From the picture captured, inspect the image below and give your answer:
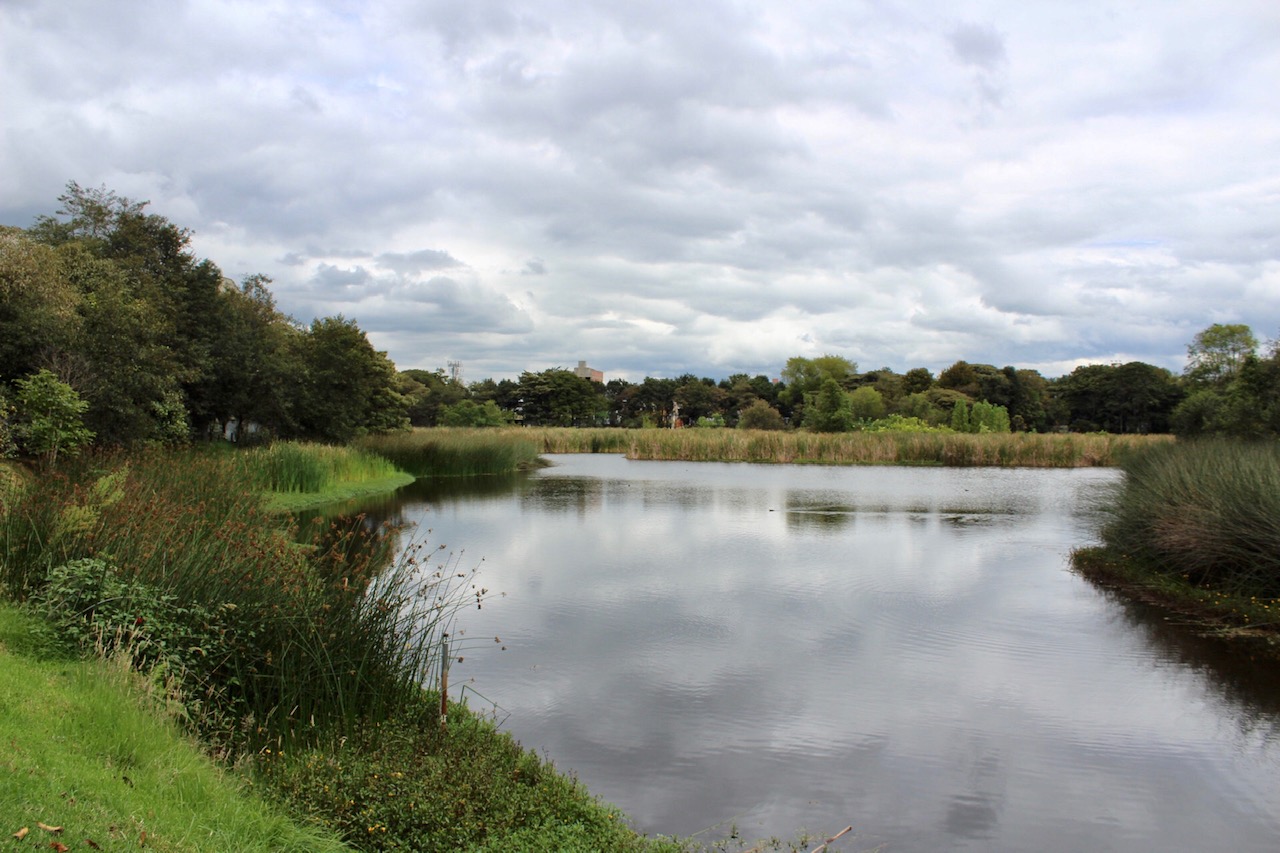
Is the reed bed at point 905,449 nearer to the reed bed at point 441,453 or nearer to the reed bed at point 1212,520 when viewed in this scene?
the reed bed at point 441,453

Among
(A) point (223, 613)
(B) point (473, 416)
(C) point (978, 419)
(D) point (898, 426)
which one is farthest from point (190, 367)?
(C) point (978, 419)

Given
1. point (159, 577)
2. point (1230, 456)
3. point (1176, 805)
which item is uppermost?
point (1230, 456)

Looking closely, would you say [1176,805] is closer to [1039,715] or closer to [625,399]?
[1039,715]

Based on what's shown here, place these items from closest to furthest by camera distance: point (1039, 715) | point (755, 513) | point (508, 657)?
1. point (1039, 715)
2. point (508, 657)
3. point (755, 513)

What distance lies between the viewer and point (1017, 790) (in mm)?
6230

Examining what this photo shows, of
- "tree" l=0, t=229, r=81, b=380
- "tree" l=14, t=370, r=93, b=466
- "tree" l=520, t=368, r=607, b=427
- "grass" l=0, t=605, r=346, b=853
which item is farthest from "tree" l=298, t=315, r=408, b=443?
"tree" l=520, t=368, r=607, b=427

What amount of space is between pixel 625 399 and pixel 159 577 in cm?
9054

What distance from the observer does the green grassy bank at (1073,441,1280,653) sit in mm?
10820

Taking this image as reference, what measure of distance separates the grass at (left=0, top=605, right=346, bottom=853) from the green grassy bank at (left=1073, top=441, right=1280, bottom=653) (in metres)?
10.2

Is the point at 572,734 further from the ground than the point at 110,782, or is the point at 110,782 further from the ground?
the point at 110,782

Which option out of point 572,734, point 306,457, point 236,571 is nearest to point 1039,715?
point 572,734

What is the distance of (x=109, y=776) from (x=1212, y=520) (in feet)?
40.9

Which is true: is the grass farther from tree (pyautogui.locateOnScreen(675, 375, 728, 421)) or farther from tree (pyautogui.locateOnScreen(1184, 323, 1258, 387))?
tree (pyautogui.locateOnScreen(675, 375, 728, 421))

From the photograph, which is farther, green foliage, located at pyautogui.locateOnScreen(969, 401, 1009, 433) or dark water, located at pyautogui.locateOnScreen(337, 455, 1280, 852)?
green foliage, located at pyautogui.locateOnScreen(969, 401, 1009, 433)
